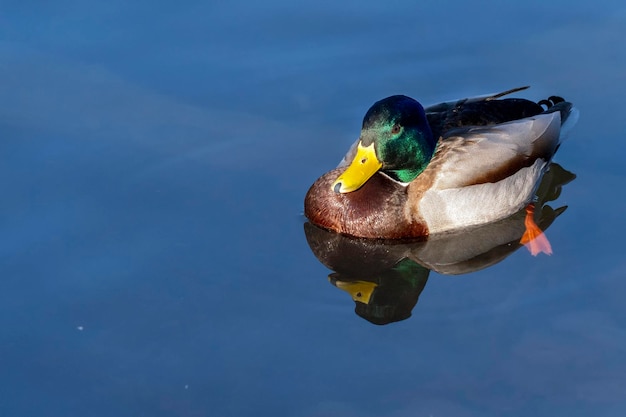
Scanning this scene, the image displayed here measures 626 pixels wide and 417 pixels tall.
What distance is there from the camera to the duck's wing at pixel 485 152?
8430 millimetres

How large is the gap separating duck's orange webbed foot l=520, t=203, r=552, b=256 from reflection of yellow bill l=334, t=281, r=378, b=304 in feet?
4.02

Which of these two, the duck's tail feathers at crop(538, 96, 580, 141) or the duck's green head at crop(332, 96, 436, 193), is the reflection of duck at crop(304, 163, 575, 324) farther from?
the duck's tail feathers at crop(538, 96, 580, 141)

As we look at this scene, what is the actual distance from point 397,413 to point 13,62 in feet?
18.2

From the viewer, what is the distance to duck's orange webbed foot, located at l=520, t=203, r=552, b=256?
8078 mm

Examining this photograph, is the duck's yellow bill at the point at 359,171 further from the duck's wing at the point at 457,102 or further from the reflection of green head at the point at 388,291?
the duck's wing at the point at 457,102

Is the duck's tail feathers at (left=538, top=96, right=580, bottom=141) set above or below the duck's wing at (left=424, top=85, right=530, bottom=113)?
below

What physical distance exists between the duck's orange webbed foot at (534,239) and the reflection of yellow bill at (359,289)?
4.02 feet

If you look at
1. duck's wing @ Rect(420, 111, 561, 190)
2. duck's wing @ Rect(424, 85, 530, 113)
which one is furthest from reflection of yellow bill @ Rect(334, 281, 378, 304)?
duck's wing @ Rect(424, 85, 530, 113)

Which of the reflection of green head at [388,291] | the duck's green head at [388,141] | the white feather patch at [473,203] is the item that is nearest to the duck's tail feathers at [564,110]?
the white feather patch at [473,203]

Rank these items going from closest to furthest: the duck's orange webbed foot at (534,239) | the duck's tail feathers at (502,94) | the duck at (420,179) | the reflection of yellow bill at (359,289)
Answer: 1. the reflection of yellow bill at (359,289)
2. the duck's orange webbed foot at (534,239)
3. the duck at (420,179)
4. the duck's tail feathers at (502,94)

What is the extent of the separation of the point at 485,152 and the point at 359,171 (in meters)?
1.04

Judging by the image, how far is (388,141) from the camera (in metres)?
8.20

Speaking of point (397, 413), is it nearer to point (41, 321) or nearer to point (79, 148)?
point (41, 321)

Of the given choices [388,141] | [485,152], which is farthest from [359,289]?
[485,152]
